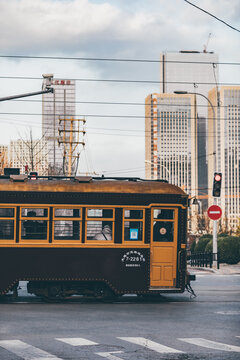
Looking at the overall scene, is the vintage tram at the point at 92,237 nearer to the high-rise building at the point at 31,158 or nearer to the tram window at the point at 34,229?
the tram window at the point at 34,229

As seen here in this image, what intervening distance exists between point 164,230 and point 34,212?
10.5 feet

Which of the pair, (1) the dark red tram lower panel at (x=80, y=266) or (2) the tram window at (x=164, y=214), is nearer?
(1) the dark red tram lower panel at (x=80, y=266)

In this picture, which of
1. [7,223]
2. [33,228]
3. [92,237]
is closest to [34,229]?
[33,228]

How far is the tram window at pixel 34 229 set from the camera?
16.4 meters

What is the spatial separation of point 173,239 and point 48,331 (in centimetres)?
581

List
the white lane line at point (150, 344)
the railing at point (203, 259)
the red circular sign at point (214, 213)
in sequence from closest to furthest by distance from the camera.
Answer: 1. the white lane line at point (150, 344)
2. the red circular sign at point (214, 213)
3. the railing at point (203, 259)

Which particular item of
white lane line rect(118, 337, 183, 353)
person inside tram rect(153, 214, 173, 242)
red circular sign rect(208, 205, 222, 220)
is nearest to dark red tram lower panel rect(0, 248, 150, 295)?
person inside tram rect(153, 214, 173, 242)

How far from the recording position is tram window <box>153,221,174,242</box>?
55.6 ft

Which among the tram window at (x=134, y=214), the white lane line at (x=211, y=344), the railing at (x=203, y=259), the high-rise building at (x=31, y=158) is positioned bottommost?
the white lane line at (x=211, y=344)

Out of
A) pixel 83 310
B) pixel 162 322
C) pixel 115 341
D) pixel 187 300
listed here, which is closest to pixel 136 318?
pixel 162 322

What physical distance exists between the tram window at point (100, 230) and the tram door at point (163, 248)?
3.50 feet

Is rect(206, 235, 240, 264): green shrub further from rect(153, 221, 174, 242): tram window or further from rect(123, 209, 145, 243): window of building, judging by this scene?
rect(123, 209, 145, 243): window of building

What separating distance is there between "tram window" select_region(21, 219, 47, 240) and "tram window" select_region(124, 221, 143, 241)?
1983mm

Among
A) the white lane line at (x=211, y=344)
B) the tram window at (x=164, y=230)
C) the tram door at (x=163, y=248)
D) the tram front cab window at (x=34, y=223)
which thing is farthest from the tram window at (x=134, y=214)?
the white lane line at (x=211, y=344)
